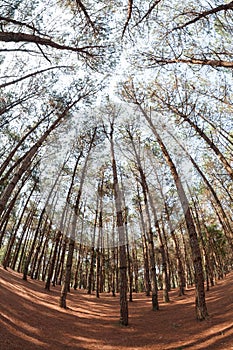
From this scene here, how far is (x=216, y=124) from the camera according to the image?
9.66 metres

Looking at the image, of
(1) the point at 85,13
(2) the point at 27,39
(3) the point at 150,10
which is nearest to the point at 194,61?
(3) the point at 150,10

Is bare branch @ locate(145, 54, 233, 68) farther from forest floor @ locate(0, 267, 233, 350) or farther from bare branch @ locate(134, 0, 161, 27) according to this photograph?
forest floor @ locate(0, 267, 233, 350)

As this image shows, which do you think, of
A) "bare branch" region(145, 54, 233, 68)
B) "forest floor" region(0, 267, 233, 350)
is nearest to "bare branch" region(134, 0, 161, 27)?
"bare branch" region(145, 54, 233, 68)

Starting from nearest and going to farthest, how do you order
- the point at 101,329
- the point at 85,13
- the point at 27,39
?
the point at 27,39
the point at 85,13
the point at 101,329

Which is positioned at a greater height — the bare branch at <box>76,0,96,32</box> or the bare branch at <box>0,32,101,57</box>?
the bare branch at <box>76,0,96,32</box>

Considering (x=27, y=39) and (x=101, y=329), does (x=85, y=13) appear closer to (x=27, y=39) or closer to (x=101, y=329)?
(x=27, y=39)

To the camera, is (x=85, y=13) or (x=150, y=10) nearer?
(x=150, y=10)

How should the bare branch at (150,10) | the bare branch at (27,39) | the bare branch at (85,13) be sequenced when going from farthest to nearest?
the bare branch at (85,13)
the bare branch at (150,10)
the bare branch at (27,39)

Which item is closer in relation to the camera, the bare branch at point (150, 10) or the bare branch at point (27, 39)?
the bare branch at point (27, 39)

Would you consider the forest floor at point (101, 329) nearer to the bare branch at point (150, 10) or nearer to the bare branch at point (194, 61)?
the bare branch at point (194, 61)

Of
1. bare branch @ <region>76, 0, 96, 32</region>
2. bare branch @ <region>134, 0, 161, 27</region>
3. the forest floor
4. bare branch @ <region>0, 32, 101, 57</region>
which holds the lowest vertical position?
the forest floor

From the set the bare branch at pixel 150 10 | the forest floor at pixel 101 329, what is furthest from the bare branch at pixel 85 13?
the forest floor at pixel 101 329

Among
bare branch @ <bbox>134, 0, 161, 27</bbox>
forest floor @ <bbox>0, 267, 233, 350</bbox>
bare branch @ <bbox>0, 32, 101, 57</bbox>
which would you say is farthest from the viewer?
forest floor @ <bbox>0, 267, 233, 350</bbox>

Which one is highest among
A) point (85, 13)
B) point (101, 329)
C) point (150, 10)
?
point (85, 13)
